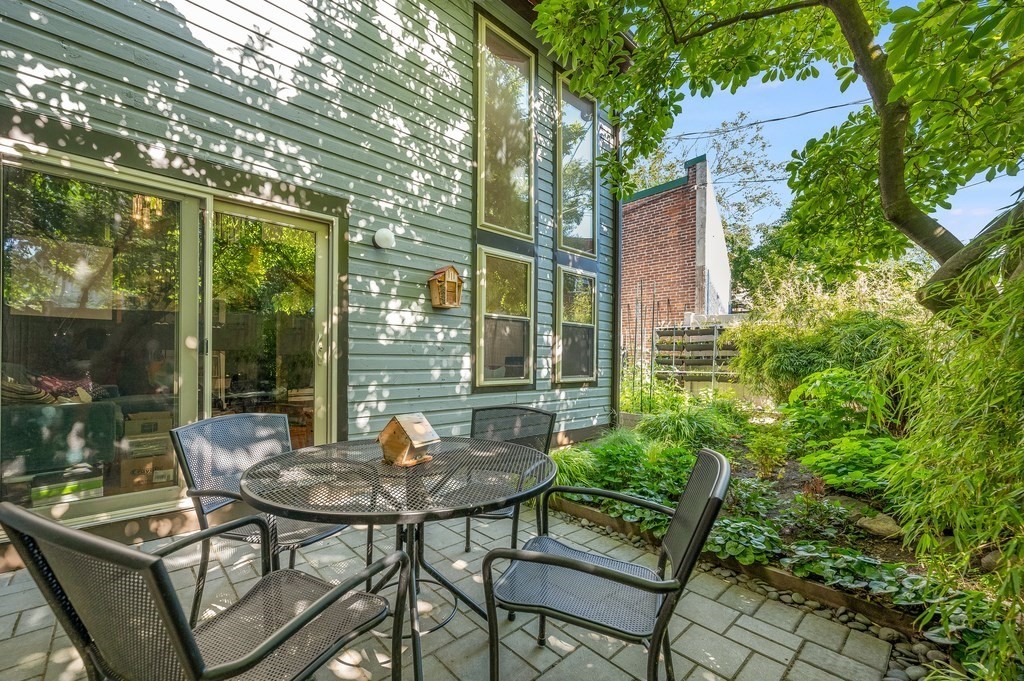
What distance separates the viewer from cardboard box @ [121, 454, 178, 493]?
2609 millimetres

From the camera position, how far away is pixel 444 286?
4004 millimetres

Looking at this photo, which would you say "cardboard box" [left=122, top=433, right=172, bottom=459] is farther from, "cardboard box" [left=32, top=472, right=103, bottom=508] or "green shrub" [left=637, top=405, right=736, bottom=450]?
"green shrub" [left=637, top=405, right=736, bottom=450]

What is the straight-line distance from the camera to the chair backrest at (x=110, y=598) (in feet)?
2.64

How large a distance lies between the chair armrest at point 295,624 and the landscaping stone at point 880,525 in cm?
288

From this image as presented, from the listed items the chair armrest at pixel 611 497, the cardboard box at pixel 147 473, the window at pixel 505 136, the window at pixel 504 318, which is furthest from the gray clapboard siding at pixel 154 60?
the chair armrest at pixel 611 497

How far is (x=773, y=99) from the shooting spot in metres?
9.27

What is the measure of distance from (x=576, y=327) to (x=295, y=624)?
5.00m

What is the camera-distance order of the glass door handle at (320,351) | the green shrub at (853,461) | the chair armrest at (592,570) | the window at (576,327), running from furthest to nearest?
the window at (576,327) < the glass door handle at (320,351) < the green shrub at (853,461) < the chair armrest at (592,570)

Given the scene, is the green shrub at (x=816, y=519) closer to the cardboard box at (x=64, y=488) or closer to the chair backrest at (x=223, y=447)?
the chair backrest at (x=223, y=447)

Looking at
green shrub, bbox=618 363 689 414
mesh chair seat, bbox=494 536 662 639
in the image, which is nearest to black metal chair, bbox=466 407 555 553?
mesh chair seat, bbox=494 536 662 639

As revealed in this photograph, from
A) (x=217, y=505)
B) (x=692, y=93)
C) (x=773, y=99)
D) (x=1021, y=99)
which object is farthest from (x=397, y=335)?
(x=773, y=99)

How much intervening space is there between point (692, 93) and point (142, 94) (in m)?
3.67

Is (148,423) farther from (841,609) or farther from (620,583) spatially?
(841,609)

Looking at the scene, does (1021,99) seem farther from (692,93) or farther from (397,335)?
(397,335)
